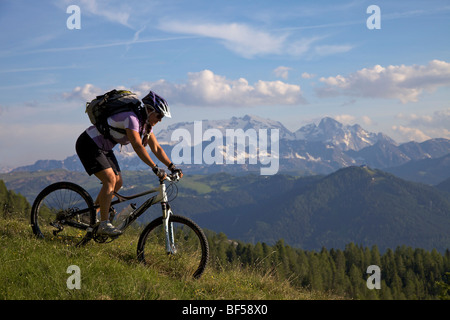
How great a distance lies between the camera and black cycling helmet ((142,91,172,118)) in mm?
7867

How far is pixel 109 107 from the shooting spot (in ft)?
26.3

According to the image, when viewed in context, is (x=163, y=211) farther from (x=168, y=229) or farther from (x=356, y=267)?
(x=356, y=267)

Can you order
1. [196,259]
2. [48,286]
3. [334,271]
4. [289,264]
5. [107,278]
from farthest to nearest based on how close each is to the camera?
[334,271]
[289,264]
[196,259]
[107,278]
[48,286]

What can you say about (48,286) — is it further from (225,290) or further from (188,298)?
(225,290)

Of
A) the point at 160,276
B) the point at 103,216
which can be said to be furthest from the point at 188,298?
the point at 103,216

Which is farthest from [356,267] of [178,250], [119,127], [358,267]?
[119,127]

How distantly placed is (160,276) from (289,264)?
114 m

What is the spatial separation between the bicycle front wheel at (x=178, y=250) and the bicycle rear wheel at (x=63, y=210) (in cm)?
164

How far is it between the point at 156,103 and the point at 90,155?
Answer: 74.0 inches

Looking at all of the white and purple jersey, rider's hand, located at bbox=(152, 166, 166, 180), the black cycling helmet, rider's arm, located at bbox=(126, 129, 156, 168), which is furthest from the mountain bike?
the black cycling helmet

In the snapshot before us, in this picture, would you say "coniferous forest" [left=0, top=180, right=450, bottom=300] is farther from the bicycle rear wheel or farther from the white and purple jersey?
the white and purple jersey

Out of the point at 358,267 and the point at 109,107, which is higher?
the point at 109,107

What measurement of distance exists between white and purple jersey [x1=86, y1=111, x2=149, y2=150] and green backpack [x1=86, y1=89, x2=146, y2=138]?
0.32 feet
